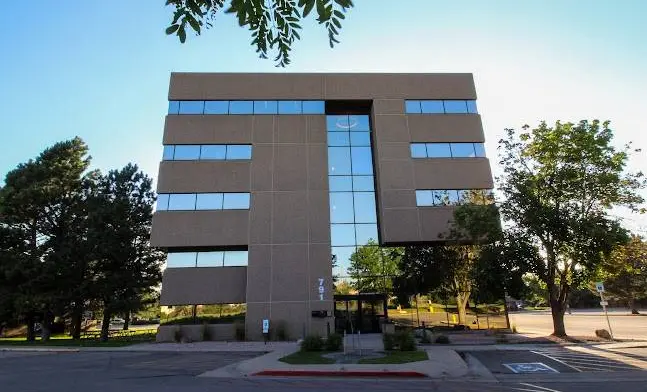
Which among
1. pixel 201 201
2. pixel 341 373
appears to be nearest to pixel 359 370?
pixel 341 373

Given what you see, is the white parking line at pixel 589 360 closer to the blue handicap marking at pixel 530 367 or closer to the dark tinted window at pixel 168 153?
the blue handicap marking at pixel 530 367

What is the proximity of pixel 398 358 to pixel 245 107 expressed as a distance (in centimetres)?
2133

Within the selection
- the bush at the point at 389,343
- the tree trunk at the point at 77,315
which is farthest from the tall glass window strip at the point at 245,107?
the bush at the point at 389,343

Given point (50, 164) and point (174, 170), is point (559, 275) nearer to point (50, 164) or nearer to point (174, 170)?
point (174, 170)

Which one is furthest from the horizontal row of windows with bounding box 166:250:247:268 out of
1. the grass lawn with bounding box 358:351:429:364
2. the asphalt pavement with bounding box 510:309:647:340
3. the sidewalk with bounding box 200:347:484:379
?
the asphalt pavement with bounding box 510:309:647:340

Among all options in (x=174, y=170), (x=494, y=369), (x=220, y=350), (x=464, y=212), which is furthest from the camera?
(x=174, y=170)

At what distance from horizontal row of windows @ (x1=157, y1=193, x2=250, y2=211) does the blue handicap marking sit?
18365 mm

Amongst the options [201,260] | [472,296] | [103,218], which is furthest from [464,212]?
[103,218]

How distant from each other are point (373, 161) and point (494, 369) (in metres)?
18.2

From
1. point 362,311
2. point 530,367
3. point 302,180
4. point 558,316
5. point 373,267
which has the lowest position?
point 530,367

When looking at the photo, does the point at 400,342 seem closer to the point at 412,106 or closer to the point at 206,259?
the point at 206,259

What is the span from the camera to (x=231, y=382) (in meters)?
11.2

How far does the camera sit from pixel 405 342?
16656 mm

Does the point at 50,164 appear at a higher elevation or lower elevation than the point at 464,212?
higher
